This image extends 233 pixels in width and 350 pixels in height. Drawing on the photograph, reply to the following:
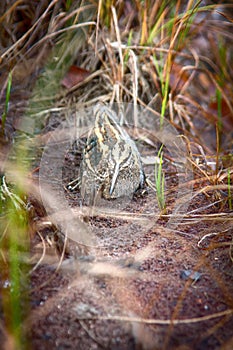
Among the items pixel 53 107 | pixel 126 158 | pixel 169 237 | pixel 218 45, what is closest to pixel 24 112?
pixel 53 107

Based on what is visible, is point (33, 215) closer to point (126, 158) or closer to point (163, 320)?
point (126, 158)

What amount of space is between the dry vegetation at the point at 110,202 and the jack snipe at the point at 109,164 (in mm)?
76

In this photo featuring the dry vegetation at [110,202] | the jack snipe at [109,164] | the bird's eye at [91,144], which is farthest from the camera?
the bird's eye at [91,144]

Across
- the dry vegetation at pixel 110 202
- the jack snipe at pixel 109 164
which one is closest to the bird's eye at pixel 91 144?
the jack snipe at pixel 109 164

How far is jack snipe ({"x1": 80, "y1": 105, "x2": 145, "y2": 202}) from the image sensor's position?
2.19 metres

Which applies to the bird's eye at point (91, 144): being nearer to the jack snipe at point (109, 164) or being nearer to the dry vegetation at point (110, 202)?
the jack snipe at point (109, 164)

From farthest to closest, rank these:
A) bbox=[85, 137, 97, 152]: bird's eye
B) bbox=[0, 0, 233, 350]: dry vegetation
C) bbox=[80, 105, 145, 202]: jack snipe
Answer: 1. bbox=[85, 137, 97, 152]: bird's eye
2. bbox=[80, 105, 145, 202]: jack snipe
3. bbox=[0, 0, 233, 350]: dry vegetation

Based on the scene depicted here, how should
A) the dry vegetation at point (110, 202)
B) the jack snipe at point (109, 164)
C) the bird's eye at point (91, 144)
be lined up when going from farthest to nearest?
1. the bird's eye at point (91, 144)
2. the jack snipe at point (109, 164)
3. the dry vegetation at point (110, 202)

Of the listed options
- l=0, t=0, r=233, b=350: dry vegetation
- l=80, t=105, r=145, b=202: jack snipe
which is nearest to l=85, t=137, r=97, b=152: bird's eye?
l=80, t=105, r=145, b=202: jack snipe

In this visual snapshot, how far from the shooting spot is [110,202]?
2.20 meters

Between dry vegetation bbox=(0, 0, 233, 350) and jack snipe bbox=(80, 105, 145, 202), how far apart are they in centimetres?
8

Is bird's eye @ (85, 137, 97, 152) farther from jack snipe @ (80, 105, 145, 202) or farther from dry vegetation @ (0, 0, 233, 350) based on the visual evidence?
dry vegetation @ (0, 0, 233, 350)

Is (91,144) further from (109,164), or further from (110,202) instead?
(110,202)

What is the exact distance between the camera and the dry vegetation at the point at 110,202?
156 cm
